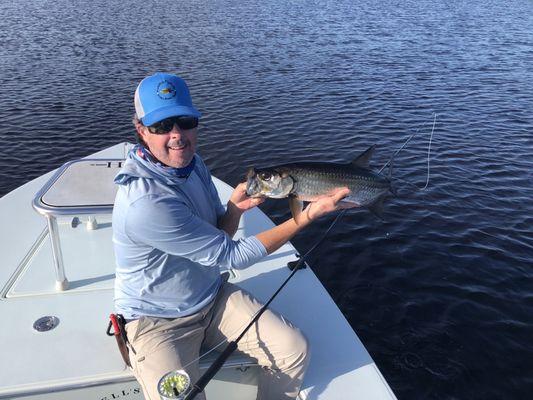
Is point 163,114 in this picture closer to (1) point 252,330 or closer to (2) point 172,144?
(2) point 172,144

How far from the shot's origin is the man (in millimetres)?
3514

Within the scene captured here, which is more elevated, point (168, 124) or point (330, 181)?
point (168, 124)

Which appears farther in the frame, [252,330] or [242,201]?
[242,201]

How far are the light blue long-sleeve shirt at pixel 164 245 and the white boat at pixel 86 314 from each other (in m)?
0.70

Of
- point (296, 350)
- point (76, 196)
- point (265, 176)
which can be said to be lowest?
point (296, 350)

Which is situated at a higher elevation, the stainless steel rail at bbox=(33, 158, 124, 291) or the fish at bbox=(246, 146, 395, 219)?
the fish at bbox=(246, 146, 395, 219)

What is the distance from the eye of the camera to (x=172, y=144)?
12.0 ft

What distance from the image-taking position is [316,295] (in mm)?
5387

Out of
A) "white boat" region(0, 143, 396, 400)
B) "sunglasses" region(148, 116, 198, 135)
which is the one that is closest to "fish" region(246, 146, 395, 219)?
"sunglasses" region(148, 116, 198, 135)

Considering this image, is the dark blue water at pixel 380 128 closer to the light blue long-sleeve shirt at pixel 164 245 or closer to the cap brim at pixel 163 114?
the light blue long-sleeve shirt at pixel 164 245

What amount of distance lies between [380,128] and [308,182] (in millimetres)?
12146

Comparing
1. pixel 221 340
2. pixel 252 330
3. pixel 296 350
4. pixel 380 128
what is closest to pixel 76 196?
pixel 221 340

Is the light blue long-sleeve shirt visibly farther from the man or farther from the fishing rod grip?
the fishing rod grip

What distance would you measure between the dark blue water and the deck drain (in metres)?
4.66
